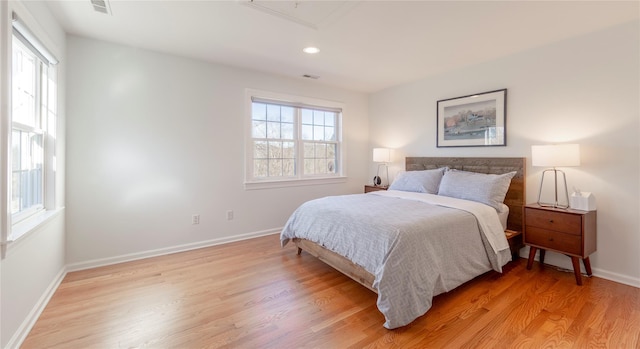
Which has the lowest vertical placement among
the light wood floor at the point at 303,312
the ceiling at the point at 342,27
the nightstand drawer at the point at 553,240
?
the light wood floor at the point at 303,312

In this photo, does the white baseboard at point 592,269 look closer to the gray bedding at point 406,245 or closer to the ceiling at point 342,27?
the gray bedding at point 406,245

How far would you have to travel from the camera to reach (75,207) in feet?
9.26

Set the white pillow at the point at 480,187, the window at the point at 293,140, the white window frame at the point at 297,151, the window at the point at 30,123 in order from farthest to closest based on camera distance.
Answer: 1. the window at the point at 293,140
2. the white window frame at the point at 297,151
3. the white pillow at the point at 480,187
4. the window at the point at 30,123

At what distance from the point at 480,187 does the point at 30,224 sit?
152 inches

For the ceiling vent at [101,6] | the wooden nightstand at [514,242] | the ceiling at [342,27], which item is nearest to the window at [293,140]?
the ceiling at [342,27]

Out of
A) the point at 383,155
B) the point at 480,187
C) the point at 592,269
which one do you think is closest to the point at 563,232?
the point at 592,269

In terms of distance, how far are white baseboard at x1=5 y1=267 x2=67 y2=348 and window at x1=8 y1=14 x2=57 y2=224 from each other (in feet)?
2.04

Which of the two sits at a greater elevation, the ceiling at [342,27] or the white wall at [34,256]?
the ceiling at [342,27]

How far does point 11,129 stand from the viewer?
5.41 feet

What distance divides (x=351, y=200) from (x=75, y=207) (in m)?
2.79

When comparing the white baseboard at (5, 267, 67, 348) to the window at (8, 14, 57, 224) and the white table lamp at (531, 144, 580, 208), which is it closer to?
the window at (8, 14, 57, 224)

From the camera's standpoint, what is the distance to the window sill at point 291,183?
3.94 m

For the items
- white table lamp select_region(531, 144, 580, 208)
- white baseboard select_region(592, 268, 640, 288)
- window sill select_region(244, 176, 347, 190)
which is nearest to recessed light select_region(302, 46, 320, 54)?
window sill select_region(244, 176, 347, 190)

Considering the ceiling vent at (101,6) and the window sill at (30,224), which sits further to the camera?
the ceiling vent at (101,6)
